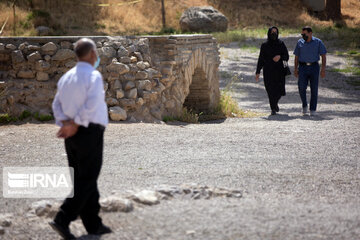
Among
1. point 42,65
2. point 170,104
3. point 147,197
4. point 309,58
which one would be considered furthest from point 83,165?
point 309,58

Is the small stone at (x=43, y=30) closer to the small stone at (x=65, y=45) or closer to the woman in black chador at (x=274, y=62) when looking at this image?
the woman in black chador at (x=274, y=62)

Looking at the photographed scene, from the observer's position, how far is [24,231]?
4.42 metres

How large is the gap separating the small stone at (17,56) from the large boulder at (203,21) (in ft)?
56.0

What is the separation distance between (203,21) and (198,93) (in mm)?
14513

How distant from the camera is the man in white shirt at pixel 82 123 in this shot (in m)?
3.98

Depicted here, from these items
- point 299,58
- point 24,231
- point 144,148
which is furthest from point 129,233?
point 299,58

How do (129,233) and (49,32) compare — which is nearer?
(129,233)

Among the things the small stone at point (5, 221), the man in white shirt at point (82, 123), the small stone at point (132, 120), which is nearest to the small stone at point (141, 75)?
the small stone at point (132, 120)

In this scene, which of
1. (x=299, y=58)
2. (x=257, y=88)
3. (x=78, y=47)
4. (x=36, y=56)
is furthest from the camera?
(x=257, y=88)

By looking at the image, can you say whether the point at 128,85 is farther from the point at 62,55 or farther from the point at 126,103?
the point at 62,55

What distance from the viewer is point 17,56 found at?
909 cm

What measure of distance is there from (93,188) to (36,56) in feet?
17.9

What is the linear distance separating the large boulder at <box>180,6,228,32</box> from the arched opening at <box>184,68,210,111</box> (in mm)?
14267

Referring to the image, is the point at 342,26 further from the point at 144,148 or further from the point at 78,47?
the point at 78,47
